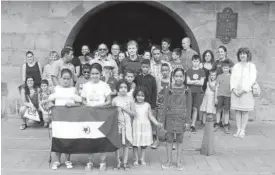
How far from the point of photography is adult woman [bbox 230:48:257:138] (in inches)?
280

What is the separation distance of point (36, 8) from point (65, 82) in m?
3.75

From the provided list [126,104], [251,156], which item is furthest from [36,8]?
[251,156]

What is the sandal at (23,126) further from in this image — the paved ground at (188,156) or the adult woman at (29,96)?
the paved ground at (188,156)

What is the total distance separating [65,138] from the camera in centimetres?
531

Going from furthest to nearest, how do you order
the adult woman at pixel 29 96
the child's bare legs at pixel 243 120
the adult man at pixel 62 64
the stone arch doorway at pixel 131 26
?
the stone arch doorway at pixel 131 26 → the adult woman at pixel 29 96 → the child's bare legs at pixel 243 120 → the adult man at pixel 62 64

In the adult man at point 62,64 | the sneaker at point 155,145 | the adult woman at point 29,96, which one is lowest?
the sneaker at point 155,145

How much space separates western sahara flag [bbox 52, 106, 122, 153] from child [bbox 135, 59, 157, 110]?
1020 millimetres

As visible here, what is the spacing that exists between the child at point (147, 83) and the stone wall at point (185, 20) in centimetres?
267

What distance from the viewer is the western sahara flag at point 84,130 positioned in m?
5.32

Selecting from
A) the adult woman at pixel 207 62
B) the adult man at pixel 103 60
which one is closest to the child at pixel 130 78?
the adult man at pixel 103 60

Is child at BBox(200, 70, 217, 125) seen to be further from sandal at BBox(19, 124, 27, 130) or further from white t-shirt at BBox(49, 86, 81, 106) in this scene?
sandal at BBox(19, 124, 27, 130)

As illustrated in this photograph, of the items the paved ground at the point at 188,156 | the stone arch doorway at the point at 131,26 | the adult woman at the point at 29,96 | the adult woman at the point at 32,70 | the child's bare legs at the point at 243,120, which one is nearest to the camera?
the paved ground at the point at 188,156

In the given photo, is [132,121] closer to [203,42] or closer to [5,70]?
[203,42]

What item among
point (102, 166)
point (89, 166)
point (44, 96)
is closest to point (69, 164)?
point (89, 166)
